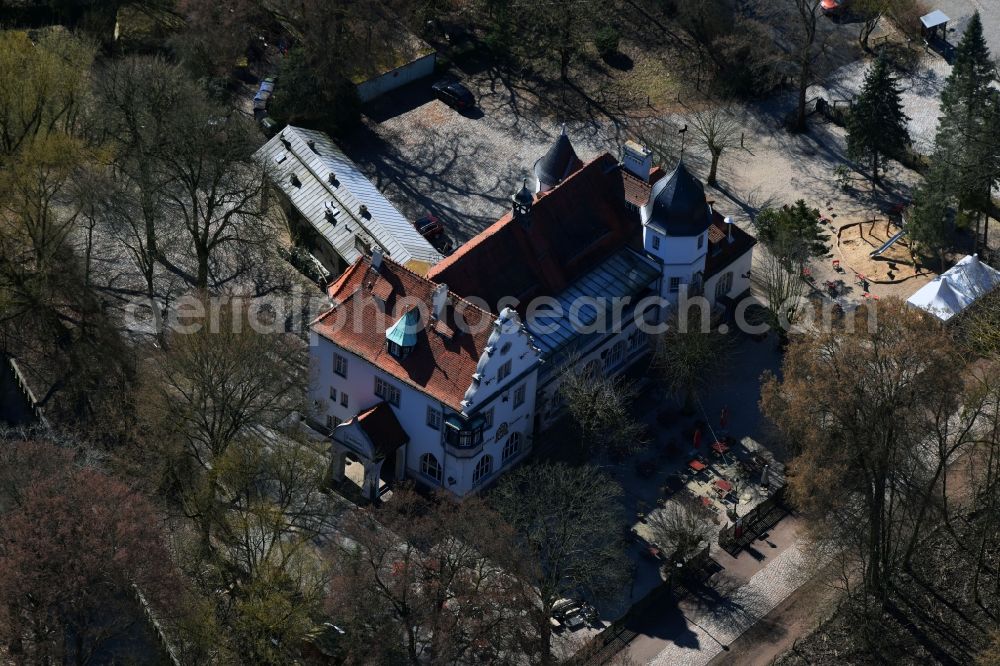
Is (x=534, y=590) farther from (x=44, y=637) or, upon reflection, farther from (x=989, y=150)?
(x=989, y=150)

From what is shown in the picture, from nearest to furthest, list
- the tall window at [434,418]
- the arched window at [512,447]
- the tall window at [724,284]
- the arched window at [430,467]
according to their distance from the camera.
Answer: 1. the tall window at [434,418]
2. the arched window at [430,467]
3. the arched window at [512,447]
4. the tall window at [724,284]

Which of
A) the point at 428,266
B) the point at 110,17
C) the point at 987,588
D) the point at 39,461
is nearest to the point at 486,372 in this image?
the point at 428,266

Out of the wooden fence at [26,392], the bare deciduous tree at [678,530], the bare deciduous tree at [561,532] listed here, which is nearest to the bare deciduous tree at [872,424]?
the bare deciduous tree at [678,530]

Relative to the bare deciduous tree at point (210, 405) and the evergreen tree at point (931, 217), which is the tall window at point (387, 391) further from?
the evergreen tree at point (931, 217)

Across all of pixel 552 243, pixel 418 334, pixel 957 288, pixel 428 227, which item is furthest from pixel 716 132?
pixel 418 334

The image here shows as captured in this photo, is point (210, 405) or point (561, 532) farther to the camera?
point (210, 405)

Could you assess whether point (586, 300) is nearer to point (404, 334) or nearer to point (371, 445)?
point (404, 334)
